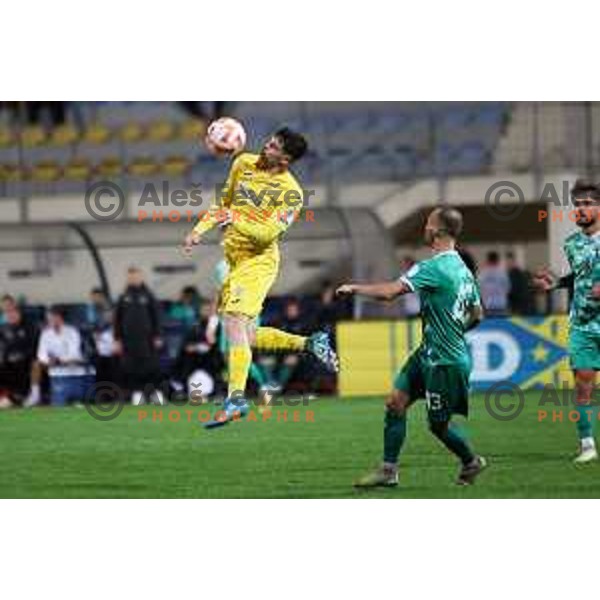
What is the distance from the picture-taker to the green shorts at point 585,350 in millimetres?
12469

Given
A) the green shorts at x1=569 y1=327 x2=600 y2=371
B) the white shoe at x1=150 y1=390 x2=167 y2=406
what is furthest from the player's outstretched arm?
the white shoe at x1=150 y1=390 x2=167 y2=406

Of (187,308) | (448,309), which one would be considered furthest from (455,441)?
(187,308)

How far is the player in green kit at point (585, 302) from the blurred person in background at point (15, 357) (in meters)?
8.39

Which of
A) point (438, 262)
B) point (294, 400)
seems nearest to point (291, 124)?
point (294, 400)

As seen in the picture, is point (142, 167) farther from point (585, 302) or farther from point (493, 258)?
A: point (585, 302)

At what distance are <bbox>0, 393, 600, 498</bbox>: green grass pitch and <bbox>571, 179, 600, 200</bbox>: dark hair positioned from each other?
1726 mm

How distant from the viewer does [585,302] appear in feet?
40.9

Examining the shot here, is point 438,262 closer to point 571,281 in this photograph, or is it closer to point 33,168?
point 571,281

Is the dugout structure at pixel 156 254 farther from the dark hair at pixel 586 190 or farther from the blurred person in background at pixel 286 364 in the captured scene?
the dark hair at pixel 586 190

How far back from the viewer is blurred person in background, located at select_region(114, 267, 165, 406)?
1900cm

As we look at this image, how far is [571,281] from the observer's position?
12461 mm

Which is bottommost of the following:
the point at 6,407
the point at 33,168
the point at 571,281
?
the point at 6,407

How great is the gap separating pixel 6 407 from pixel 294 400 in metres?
3.00

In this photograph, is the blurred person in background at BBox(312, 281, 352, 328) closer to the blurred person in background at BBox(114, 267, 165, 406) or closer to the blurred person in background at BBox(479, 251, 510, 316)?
the blurred person in background at BBox(479, 251, 510, 316)
